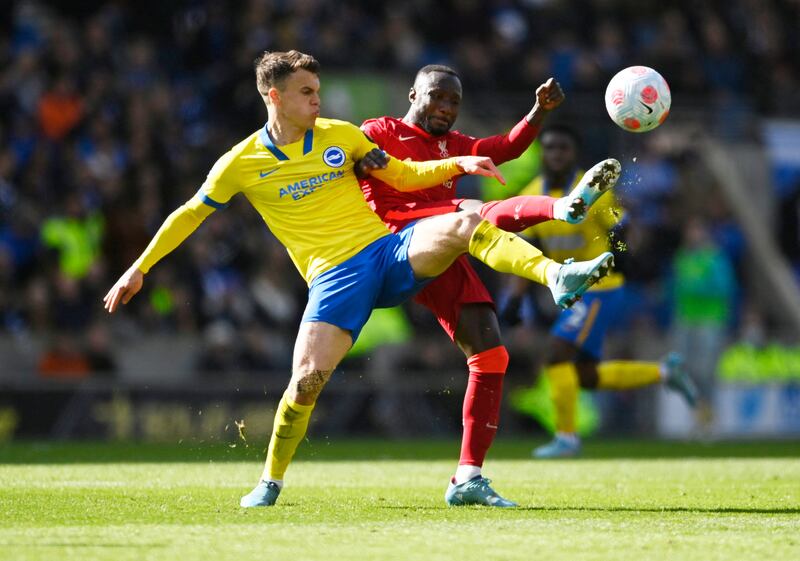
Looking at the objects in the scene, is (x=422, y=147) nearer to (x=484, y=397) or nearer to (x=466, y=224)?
(x=466, y=224)

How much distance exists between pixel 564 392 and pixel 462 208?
4.66 meters

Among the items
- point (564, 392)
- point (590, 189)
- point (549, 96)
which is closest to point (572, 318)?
point (564, 392)

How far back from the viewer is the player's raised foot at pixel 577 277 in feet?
22.1

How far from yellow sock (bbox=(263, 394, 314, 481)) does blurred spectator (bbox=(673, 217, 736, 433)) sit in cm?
981

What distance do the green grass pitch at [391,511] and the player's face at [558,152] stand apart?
2382 mm

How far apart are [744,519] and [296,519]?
7.08 ft

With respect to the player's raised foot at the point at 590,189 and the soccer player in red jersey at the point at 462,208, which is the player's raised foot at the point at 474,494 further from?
the player's raised foot at the point at 590,189

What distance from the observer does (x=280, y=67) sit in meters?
7.81

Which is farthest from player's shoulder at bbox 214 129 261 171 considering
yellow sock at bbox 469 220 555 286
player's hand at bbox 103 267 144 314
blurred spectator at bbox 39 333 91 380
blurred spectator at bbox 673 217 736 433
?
blurred spectator at bbox 673 217 736 433

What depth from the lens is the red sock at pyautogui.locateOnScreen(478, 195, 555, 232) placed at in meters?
7.40

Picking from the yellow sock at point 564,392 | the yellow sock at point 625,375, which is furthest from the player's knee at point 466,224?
the yellow sock at point 625,375

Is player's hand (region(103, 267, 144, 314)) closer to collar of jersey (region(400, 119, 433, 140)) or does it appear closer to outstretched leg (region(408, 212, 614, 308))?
outstretched leg (region(408, 212, 614, 308))

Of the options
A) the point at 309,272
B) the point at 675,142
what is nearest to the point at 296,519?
the point at 309,272

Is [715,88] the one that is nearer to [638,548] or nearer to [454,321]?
[454,321]
